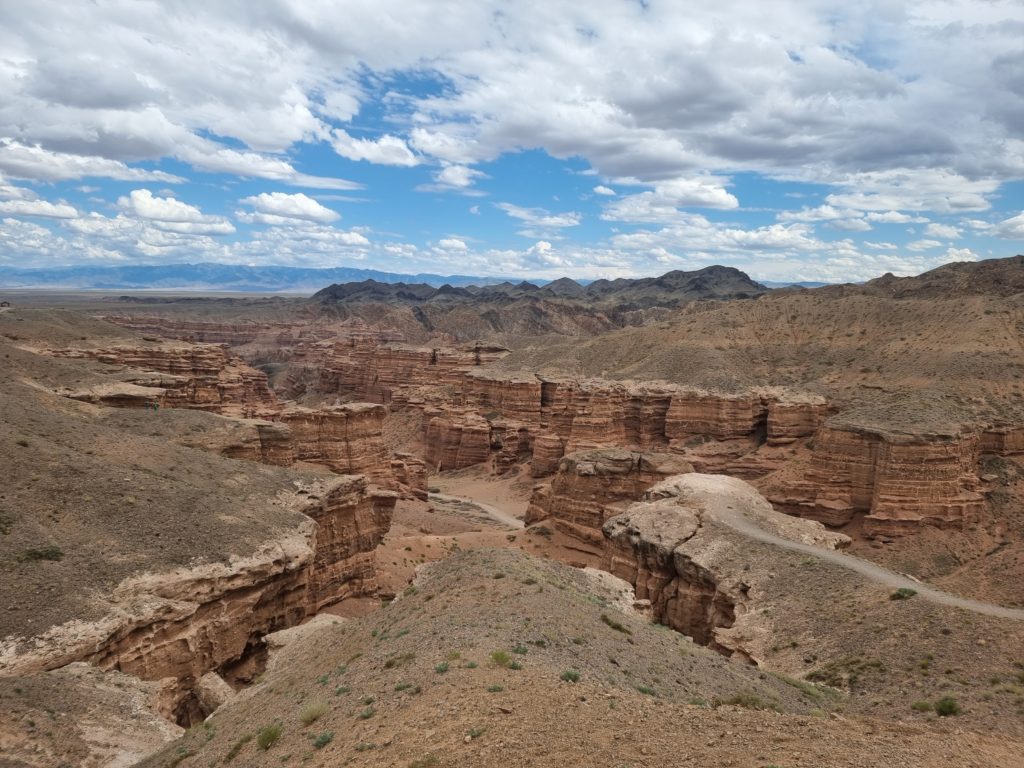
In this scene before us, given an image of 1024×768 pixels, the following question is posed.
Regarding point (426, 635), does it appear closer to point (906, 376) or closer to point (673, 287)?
point (906, 376)

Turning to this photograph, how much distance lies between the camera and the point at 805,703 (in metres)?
15.6

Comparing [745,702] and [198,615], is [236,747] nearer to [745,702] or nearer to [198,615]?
[198,615]

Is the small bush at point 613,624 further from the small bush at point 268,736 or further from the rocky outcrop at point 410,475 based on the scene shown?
the rocky outcrop at point 410,475

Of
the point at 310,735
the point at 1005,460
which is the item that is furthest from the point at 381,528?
the point at 1005,460

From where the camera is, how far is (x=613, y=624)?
55.5 ft

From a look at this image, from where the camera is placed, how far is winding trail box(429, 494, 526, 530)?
161ft

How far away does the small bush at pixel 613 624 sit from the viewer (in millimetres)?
16659

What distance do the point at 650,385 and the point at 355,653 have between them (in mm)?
47181

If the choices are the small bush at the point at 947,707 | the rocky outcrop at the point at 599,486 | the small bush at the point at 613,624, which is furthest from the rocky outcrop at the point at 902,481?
the small bush at the point at 613,624

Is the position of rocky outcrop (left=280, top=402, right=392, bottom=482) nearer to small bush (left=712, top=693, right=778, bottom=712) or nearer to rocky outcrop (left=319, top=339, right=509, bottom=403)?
small bush (left=712, top=693, right=778, bottom=712)

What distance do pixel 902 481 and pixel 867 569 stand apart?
1657cm

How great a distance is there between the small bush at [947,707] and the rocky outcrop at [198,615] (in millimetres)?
17776

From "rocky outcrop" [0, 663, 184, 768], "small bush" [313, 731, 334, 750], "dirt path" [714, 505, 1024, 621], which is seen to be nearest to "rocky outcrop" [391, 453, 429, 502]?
"dirt path" [714, 505, 1024, 621]

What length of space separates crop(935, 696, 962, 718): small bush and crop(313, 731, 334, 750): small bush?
13124 millimetres
